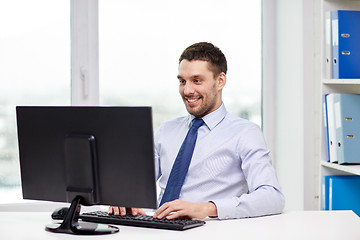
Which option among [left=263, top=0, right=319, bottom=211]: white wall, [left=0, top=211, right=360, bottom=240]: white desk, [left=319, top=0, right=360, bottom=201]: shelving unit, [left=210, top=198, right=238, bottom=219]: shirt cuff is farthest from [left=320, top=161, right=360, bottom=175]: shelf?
[left=210, top=198, right=238, bottom=219]: shirt cuff

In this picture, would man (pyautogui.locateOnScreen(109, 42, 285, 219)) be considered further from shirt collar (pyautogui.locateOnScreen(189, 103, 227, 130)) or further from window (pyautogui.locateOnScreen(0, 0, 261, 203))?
window (pyautogui.locateOnScreen(0, 0, 261, 203))

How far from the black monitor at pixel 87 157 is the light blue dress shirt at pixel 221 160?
55 cm

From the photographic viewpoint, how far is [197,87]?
84.6 inches

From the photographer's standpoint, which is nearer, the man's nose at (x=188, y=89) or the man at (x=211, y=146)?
the man at (x=211, y=146)

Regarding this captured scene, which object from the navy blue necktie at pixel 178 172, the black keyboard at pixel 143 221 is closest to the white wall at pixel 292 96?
the navy blue necktie at pixel 178 172

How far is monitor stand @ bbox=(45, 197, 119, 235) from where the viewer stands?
1578mm

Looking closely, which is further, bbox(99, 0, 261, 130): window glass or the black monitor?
bbox(99, 0, 261, 130): window glass

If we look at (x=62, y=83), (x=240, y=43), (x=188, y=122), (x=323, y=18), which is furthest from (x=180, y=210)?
(x=240, y=43)

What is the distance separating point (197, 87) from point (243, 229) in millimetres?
721

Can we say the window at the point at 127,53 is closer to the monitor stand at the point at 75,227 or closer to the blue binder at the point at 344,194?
the blue binder at the point at 344,194

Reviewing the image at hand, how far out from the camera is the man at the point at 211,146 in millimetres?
2025

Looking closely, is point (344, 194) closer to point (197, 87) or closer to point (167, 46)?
point (197, 87)

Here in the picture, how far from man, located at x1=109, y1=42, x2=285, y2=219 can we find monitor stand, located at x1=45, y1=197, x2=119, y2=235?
44 cm

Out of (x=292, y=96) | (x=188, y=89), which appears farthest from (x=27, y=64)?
(x=292, y=96)
